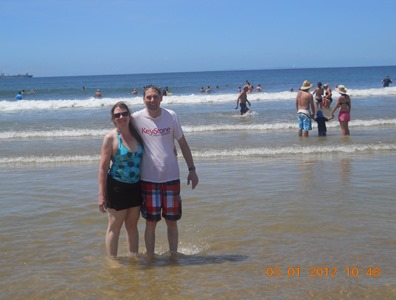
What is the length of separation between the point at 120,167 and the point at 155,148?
366mm

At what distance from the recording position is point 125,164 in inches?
176

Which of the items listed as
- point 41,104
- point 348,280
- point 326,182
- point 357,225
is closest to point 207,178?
point 326,182

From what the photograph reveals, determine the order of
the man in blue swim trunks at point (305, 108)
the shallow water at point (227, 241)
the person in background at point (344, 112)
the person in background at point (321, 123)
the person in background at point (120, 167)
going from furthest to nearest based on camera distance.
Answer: the person in background at point (321, 123)
the person in background at point (344, 112)
the man in blue swim trunks at point (305, 108)
the person in background at point (120, 167)
the shallow water at point (227, 241)

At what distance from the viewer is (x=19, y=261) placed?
4.82 meters

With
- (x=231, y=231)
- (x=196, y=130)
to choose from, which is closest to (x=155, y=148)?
(x=231, y=231)

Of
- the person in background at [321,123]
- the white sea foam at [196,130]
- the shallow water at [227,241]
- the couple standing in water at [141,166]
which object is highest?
the couple standing in water at [141,166]

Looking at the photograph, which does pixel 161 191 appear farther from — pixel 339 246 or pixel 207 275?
pixel 339 246

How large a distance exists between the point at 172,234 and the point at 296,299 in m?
1.49

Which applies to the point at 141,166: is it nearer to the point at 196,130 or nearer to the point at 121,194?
the point at 121,194

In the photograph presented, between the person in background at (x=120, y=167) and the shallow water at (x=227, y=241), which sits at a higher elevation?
the person in background at (x=120, y=167)

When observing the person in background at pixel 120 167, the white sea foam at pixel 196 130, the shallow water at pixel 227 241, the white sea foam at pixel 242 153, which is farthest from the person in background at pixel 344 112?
the person in background at pixel 120 167
